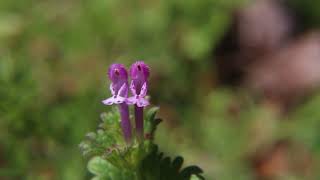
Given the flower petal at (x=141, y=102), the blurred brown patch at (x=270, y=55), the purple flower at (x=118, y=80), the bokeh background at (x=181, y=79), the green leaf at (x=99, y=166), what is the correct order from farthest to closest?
the blurred brown patch at (x=270, y=55), the bokeh background at (x=181, y=79), the green leaf at (x=99, y=166), the purple flower at (x=118, y=80), the flower petal at (x=141, y=102)

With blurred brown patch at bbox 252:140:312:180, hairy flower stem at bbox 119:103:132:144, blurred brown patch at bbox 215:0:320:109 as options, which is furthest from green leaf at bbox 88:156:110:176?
blurred brown patch at bbox 215:0:320:109

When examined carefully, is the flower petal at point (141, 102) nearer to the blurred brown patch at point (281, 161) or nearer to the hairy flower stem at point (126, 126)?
the hairy flower stem at point (126, 126)

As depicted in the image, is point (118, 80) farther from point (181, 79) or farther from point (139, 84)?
point (181, 79)

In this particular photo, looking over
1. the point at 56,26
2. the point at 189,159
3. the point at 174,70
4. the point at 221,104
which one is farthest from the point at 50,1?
the point at 189,159

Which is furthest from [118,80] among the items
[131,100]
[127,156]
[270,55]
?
[270,55]

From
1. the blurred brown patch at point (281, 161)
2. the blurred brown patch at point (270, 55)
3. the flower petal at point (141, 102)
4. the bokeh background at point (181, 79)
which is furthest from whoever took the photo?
the blurred brown patch at point (270, 55)

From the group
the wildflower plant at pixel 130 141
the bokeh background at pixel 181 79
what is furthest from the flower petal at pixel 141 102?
the bokeh background at pixel 181 79

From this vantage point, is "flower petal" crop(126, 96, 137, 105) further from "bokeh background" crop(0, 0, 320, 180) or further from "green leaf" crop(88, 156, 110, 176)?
"bokeh background" crop(0, 0, 320, 180)

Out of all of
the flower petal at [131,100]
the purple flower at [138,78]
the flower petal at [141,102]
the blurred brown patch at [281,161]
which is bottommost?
the flower petal at [141,102]
